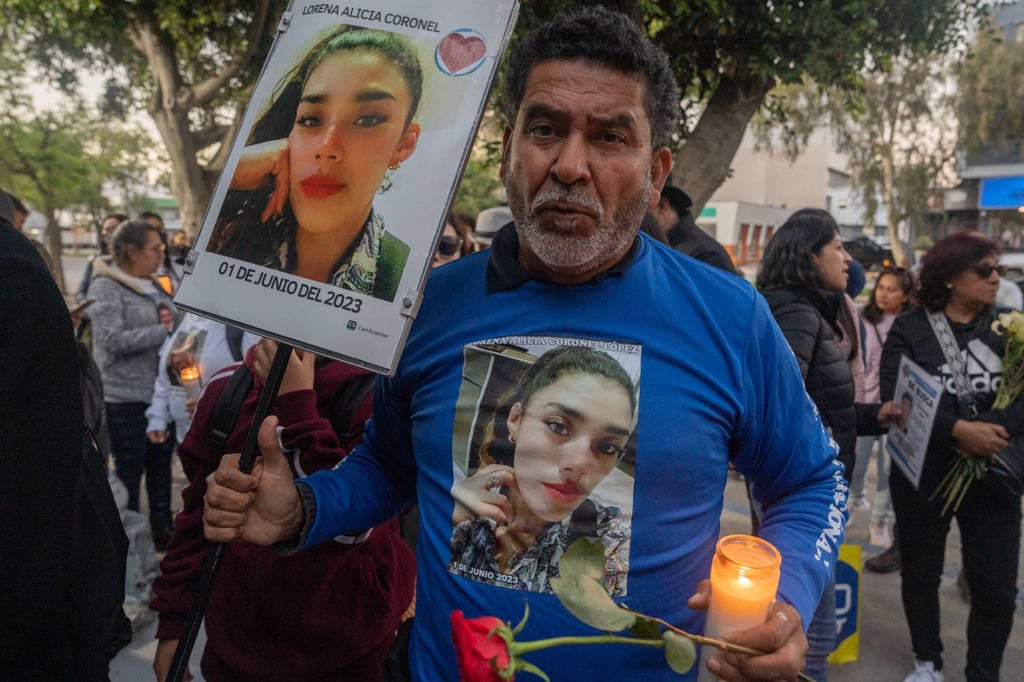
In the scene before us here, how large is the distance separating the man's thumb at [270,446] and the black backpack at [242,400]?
0.47 meters

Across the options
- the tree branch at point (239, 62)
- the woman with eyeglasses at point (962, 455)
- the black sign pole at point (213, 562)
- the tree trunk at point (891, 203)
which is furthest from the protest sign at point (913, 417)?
the tree trunk at point (891, 203)

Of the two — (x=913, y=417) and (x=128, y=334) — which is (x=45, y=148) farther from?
(x=913, y=417)

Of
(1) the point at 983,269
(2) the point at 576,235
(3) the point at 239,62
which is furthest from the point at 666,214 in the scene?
(3) the point at 239,62

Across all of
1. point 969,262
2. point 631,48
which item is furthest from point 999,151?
point 631,48

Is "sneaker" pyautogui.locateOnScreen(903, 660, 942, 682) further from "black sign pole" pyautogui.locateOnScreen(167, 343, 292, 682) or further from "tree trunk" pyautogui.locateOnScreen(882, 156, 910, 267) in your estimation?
"tree trunk" pyautogui.locateOnScreen(882, 156, 910, 267)

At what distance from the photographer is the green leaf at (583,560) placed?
104cm

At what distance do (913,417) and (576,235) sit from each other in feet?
8.91

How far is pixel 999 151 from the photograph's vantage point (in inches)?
1148

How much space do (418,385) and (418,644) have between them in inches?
21.4

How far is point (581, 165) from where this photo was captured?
146 cm

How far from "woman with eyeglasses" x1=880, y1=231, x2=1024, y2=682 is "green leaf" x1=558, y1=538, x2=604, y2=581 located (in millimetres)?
2842

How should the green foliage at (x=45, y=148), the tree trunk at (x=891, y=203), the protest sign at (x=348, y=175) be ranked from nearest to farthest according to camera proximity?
the protest sign at (x=348, y=175) → the green foliage at (x=45, y=148) → the tree trunk at (x=891, y=203)

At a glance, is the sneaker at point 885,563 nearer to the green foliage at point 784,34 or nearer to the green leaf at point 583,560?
the green foliage at point 784,34

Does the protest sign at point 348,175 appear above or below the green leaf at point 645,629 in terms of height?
above
